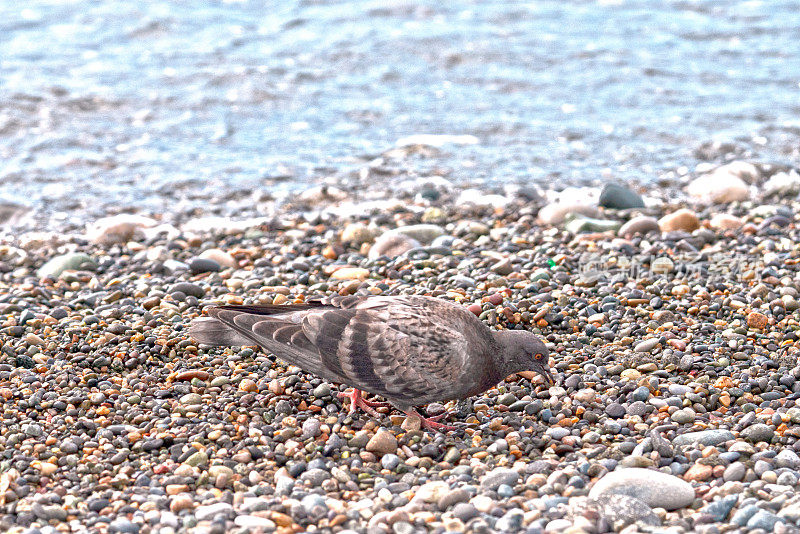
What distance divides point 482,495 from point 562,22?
14.6 meters

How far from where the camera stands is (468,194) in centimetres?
1082

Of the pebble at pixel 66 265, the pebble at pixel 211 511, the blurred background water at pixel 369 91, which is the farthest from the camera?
the blurred background water at pixel 369 91

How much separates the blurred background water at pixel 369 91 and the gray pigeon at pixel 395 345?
5660 millimetres

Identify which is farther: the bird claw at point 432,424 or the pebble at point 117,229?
the pebble at point 117,229

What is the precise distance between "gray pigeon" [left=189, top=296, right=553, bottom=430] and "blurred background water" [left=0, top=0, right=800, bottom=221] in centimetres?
566

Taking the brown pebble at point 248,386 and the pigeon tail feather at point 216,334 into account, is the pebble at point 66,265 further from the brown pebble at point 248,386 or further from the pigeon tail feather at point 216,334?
the brown pebble at point 248,386

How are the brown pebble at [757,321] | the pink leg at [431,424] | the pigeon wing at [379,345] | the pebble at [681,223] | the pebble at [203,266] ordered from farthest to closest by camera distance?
1. the pebble at [681,223]
2. the pebble at [203,266]
3. the brown pebble at [757,321]
4. the pink leg at [431,424]
5. the pigeon wing at [379,345]

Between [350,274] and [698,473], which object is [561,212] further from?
[698,473]

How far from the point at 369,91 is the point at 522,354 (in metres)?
9.68

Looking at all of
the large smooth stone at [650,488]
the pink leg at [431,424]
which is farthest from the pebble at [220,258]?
the large smooth stone at [650,488]

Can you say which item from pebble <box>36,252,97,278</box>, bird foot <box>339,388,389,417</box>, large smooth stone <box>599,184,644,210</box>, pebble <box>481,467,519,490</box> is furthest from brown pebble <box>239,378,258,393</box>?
large smooth stone <box>599,184,644,210</box>

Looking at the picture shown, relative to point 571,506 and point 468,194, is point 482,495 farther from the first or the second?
point 468,194

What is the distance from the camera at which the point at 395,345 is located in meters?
5.55

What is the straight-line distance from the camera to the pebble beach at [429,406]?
15.5ft
